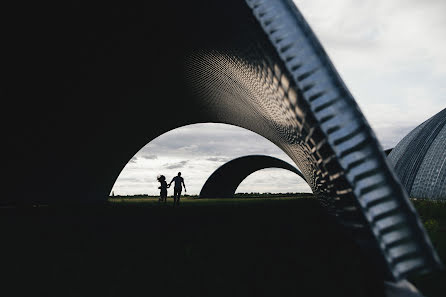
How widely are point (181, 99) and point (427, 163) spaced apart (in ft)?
46.7

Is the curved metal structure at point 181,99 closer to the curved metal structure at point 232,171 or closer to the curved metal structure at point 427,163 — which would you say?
the curved metal structure at point 232,171

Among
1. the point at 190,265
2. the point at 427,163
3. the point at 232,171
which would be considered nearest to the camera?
the point at 190,265

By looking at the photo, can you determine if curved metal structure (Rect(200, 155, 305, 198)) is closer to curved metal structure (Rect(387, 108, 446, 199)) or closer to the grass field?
curved metal structure (Rect(387, 108, 446, 199))

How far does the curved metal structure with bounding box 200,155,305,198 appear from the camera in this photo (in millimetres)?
27984

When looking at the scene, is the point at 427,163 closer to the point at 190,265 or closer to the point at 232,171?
the point at 232,171

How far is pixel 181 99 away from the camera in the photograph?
14195 millimetres

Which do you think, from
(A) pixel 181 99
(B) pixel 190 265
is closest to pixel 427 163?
(A) pixel 181 99

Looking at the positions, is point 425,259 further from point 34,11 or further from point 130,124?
point 130,124

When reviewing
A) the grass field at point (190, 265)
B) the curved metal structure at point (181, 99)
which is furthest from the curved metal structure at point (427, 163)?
the grass field at point (190, 265)

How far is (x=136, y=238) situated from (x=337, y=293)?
3406mm

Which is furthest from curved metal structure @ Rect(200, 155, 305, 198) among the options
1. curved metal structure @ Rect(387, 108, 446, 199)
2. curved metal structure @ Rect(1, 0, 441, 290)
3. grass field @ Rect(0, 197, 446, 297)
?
grass field @ Rect(0, 197, 446, 297)

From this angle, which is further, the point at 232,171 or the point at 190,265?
the point at 232,171

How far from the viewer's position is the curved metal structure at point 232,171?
91.8 ft

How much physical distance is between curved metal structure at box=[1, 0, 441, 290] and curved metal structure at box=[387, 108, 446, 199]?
1048 cm
